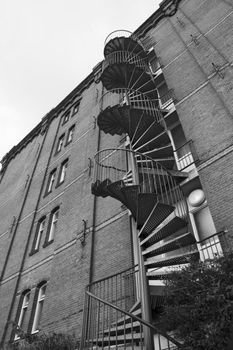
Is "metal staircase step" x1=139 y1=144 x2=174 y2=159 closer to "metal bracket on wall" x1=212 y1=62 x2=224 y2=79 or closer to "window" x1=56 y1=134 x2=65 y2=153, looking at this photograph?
"metal bracket on wall" x1=212 y1=62 x2=224 y2=79

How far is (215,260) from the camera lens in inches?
165

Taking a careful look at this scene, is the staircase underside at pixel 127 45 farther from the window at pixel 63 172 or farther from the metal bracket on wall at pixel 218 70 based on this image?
the window at pixel 63 172

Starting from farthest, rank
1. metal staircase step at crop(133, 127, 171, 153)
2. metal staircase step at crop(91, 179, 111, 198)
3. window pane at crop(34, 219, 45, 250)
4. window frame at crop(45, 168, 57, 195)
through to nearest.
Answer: window frame at crop(45, 168, 57, 195)
window pane at crop(34, 219, 45, 250)
metal staircase step at crop(133, 127, 171, 153)
metal staircase step at crop(91, 179, 111, 198)

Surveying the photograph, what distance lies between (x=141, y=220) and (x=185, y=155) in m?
3.11

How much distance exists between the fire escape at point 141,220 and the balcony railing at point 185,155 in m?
0.28

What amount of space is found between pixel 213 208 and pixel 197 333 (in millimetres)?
3478

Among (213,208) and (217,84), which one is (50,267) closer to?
(213,208)

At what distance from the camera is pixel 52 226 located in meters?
12.1

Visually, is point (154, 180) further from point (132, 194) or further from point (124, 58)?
point (124, 58)

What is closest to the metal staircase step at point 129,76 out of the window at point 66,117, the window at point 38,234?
the window at point 38,234

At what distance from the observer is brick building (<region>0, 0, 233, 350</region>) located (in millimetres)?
6277

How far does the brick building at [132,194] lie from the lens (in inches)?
247

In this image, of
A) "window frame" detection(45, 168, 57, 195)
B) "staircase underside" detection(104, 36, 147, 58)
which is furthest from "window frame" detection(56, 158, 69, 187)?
"staircase underside" detection(104, 36, 147, 58)

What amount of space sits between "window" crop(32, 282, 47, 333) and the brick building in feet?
0.11
